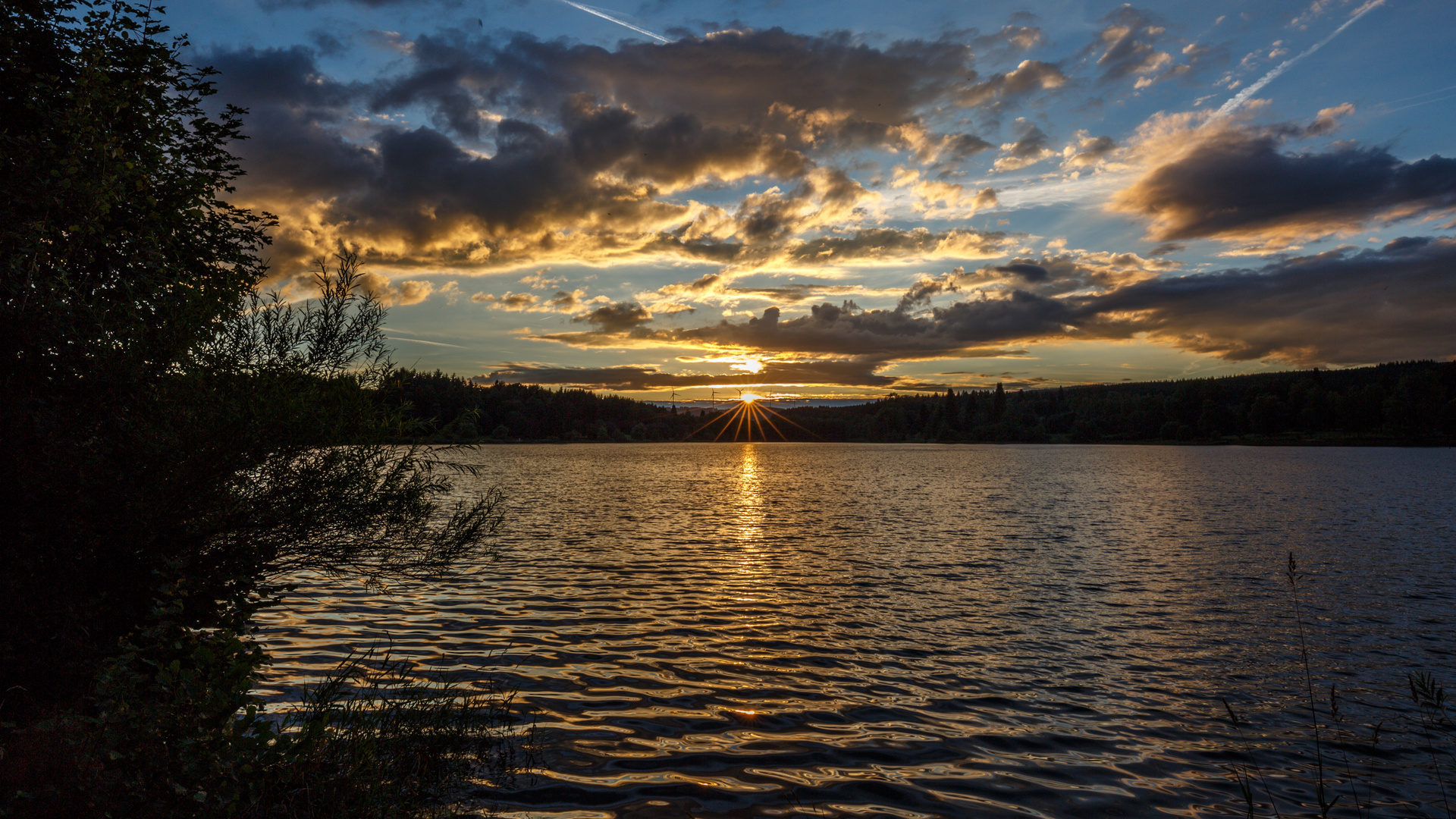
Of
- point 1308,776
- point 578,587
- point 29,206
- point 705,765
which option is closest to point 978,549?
point 578,587

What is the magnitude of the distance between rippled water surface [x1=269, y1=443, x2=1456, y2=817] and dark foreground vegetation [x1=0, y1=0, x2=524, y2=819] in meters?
3.23

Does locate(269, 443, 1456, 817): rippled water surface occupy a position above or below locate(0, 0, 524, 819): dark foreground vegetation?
below

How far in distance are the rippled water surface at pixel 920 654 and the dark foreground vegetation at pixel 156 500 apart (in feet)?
10.6

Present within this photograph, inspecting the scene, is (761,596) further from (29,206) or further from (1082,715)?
(29,206)

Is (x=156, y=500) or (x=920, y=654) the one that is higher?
(x=156, y=500)

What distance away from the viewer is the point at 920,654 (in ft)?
63.5

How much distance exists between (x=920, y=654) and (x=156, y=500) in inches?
706

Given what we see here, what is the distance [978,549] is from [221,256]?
119 ft

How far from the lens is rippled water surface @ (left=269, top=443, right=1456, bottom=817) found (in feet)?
39.6

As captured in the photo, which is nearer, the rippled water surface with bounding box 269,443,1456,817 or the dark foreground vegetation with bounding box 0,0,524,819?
the dark foreground vegetation with bounding box 0,0,524,819

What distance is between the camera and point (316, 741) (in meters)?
9.04

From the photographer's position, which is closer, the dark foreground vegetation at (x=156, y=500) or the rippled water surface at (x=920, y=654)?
the dark foreground vegetation at (x=156, y=500)

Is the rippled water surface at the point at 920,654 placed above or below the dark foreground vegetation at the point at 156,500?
below

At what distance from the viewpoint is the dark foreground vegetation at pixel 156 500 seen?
8.18 meters
